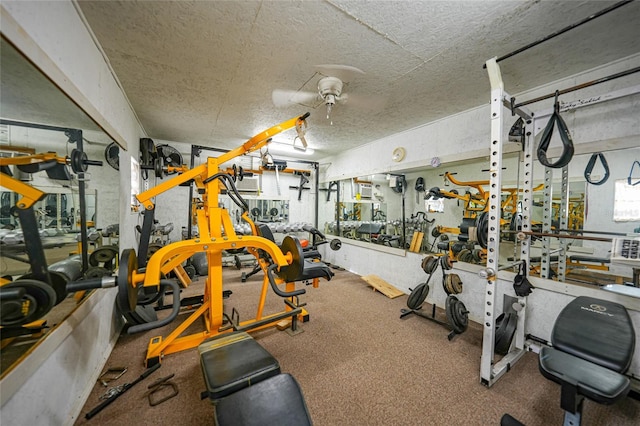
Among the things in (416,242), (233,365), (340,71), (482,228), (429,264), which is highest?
(340,71)

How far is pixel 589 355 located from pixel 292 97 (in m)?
3.31

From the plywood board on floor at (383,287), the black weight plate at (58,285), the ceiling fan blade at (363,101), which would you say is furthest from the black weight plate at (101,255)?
the plywood board on floor at (383,287)

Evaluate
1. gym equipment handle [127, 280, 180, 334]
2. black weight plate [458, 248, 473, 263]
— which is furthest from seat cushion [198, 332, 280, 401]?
black weight plate [458, 248, 473, 263]

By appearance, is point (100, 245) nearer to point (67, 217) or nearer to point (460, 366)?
point (67, 217)

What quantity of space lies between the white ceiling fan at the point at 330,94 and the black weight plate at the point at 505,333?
2733 millimetres

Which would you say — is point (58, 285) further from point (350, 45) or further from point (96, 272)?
point (350, 45)

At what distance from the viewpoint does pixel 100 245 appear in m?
1.98

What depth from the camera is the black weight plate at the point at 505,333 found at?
83.0 inches

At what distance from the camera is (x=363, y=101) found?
2719 mm

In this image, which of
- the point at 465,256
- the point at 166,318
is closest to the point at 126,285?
the point at 166,318

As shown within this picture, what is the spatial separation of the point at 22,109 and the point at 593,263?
14.6ft

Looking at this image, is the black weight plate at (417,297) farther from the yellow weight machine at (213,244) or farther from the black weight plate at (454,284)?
the yellow weight machine at (213,244)

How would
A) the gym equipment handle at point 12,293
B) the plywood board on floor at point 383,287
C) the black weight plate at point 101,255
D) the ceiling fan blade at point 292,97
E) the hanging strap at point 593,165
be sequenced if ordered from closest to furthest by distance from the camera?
the gym equipment handle at point 12,293 < the black weight plate at point 101,255 < the hanging strap at point 593,165 < the ceiling fan blade at point 292,97 < the plywood board on floor at point 383,287

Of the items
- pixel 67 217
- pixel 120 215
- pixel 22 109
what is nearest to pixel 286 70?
pixel 22 109
